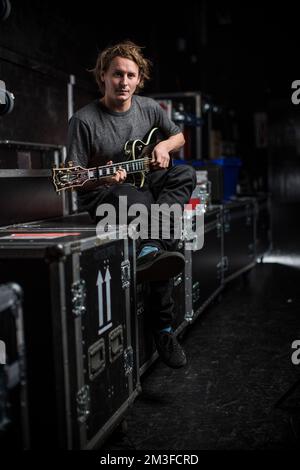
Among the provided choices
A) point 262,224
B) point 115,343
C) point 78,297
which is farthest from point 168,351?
point 262,224

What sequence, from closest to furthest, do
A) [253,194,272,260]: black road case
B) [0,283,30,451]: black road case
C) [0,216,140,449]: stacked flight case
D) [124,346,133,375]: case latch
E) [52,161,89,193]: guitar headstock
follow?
[0,283,30,451]: black road case → [0,216,140,449]: stacked flight case → [124,346,133,375]: case latch → [52,161,89,193]: guitar headstock → [253,194,272,260]: black road case

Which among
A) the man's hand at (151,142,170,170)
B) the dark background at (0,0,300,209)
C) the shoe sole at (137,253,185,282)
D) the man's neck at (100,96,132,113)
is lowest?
the shoe sole at (137,253,185,282)

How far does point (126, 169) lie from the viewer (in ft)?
8.32

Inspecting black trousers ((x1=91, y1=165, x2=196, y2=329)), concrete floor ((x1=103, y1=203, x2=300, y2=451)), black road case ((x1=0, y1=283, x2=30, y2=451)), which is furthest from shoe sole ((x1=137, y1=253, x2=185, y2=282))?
black road case ((x1=0, y1=283, x2=30, y2=451))

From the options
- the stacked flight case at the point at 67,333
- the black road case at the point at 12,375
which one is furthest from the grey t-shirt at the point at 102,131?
the black road case at the point at 12,375

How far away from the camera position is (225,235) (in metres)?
4.38

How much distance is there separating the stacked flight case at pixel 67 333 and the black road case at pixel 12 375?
48 millimetres

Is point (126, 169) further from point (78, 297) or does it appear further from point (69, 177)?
point (78, 297)

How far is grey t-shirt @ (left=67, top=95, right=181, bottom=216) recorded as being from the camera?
2.56 meters

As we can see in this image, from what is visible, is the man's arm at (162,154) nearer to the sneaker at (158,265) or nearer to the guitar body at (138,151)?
the guitar body at (138,151)

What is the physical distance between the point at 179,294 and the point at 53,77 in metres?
1.66

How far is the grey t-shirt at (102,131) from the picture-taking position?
256 centimetres

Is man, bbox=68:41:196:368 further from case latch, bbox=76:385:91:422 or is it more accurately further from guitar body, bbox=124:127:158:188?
case latch, bbox=76:385:91:422

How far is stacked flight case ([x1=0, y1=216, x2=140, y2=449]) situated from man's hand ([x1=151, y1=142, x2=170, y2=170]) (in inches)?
29.1
